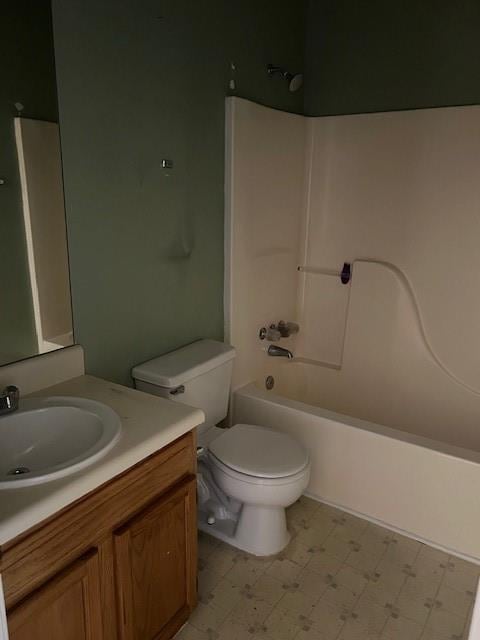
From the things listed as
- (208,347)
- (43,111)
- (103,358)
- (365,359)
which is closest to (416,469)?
(365,359)

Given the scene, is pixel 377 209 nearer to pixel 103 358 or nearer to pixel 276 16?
pixel 276 16

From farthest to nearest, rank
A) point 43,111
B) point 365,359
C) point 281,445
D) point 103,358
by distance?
1. point 365,359
2. point 281,445
3. point 103,358
4. point 43,111

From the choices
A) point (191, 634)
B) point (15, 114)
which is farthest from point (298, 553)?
point (15, 114)

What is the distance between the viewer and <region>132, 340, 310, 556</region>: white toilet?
72.6 inches

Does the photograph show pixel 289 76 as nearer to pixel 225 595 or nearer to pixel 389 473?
pixel 389 473

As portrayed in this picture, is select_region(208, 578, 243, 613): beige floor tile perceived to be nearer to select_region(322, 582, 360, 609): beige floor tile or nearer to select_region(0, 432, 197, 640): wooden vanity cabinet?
select_region(0, 432, 197, 640): wooden vanity cabinet

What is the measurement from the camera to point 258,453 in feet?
6.36

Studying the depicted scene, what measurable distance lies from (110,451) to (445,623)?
135cm

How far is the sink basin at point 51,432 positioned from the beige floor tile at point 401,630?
3.86 feet

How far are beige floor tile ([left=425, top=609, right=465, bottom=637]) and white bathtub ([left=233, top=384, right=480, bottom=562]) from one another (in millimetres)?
321

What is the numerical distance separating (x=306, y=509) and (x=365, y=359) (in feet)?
2.94

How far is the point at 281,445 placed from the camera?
2.00 metres

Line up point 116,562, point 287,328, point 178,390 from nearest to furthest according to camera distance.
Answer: point 116,562, point 178,390, point 287,328

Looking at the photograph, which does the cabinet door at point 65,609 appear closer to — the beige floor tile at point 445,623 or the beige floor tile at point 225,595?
the beige floor tile at point 225,595
